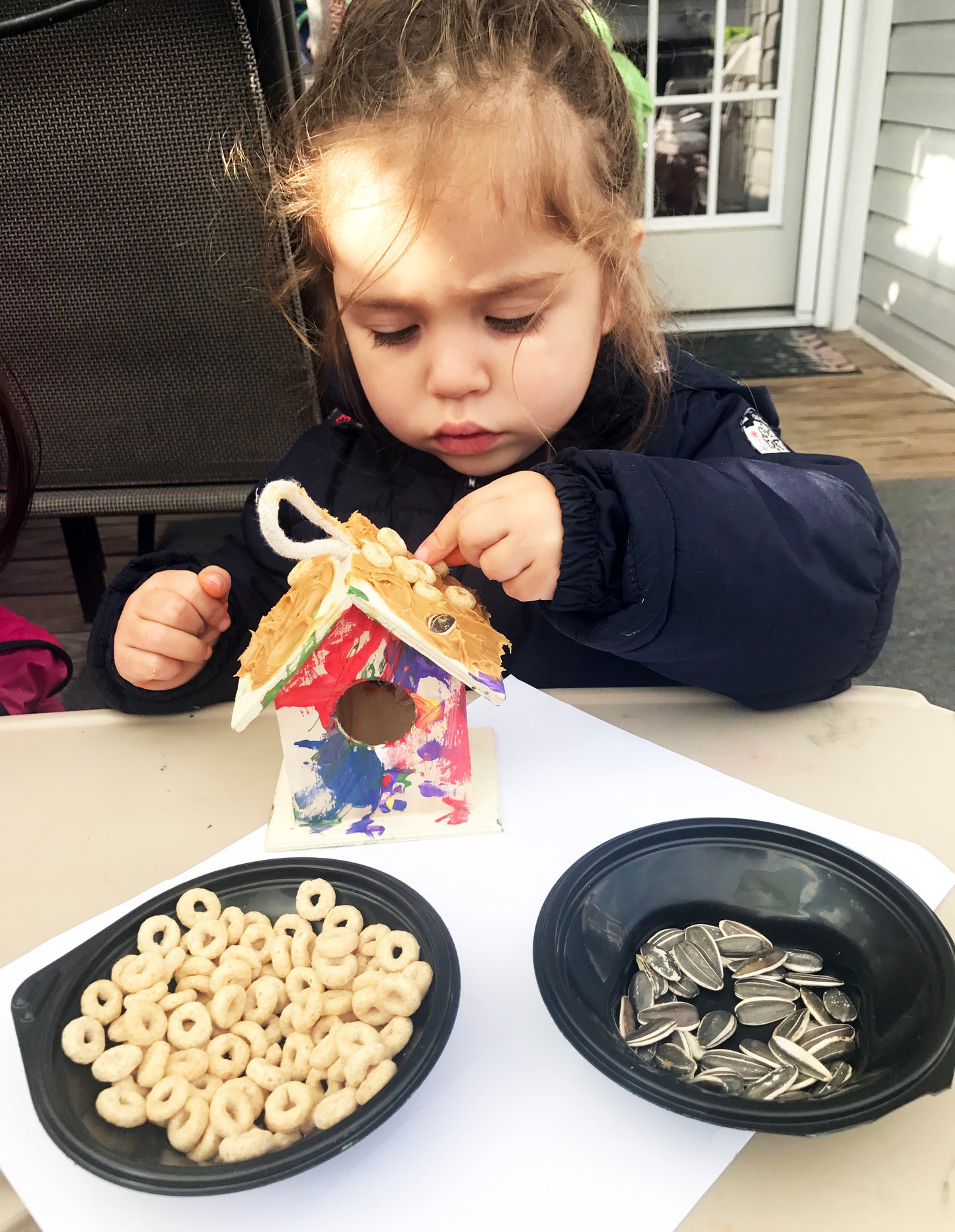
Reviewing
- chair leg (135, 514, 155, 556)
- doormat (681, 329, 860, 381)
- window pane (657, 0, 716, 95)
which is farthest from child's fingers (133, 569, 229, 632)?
window pane (657, 0, 716, 95)

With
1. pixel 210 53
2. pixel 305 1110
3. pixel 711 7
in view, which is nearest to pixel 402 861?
pixel 305 1110

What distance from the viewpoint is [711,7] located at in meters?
3.31

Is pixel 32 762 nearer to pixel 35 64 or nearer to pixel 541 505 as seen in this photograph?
pixel 541 505

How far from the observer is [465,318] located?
0.83 m

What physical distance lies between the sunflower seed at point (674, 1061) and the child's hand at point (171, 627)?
1.78 ft

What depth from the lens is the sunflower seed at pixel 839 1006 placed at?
21.4 inches

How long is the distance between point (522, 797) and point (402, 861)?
11 centimetres

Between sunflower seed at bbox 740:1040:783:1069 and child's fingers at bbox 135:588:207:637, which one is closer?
sunflower seed at bbox 740:1040:783:1069

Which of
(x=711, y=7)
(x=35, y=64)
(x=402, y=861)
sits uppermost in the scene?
(x=711, y=7)

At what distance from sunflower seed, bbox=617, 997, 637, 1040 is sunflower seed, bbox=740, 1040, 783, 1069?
62 millimetres

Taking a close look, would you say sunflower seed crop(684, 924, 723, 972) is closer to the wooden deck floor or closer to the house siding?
the wooden deck floor

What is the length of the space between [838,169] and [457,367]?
3.30 meters

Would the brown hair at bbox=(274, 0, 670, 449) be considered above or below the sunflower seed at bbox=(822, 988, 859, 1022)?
above

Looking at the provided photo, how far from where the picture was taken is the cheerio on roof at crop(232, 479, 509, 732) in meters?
0.65
